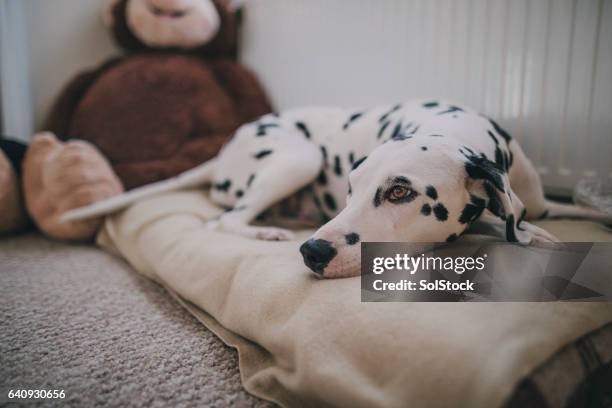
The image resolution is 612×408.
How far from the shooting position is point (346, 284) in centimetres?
84

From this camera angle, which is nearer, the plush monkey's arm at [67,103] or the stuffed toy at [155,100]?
the stuffed toy at [155,100]

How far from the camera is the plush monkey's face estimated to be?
2.21 m

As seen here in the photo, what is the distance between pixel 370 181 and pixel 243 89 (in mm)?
1659

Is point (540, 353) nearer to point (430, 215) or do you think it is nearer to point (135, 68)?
point (430, 215)

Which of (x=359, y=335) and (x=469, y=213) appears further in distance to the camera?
(x=469, y=213)

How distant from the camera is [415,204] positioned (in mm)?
890

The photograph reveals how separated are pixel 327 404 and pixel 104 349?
0.54 metres

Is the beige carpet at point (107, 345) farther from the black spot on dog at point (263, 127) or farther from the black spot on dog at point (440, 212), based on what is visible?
the black spot on dog at point (263, 127)

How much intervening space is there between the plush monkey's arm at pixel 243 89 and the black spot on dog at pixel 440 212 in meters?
1.64

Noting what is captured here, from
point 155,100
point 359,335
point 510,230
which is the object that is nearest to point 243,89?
point 155,100

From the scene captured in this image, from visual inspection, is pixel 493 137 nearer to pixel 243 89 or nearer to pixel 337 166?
pixel 337 166

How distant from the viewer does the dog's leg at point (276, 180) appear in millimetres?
1469

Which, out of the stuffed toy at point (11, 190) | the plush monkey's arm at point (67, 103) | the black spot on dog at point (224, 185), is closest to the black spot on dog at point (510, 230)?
the black spot on dog at point (224, 185)

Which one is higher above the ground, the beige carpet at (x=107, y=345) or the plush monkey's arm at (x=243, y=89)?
the plush monkey's arm at (x=243, y=89)
